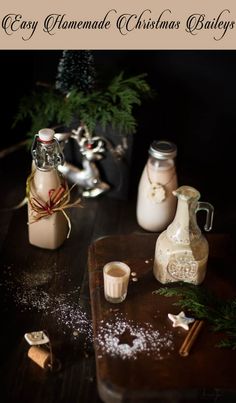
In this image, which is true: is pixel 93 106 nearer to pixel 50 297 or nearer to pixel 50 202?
pixel 50 202

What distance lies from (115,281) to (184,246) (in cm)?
16

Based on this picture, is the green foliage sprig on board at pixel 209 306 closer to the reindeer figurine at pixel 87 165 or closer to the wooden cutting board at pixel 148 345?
the wooden cutting board at pixel 148 345

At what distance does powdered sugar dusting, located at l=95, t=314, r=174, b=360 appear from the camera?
1138 millimetres

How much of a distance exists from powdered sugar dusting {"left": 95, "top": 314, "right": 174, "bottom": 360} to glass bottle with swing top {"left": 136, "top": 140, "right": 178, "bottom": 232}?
369 millimetres

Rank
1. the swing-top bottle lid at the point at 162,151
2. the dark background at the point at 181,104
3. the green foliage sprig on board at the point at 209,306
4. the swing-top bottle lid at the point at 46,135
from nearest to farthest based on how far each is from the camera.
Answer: the green foliage sprig on board at the point at 209,306, the swing-top bottle lid at the point at 46,135, the swing-top bottle lid at the point at 162,151, the dark background at the point at 181,104

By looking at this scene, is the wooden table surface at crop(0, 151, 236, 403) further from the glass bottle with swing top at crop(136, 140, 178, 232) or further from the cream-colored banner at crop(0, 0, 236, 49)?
the cream-colored banner at crop(0, 0, 236, 49)

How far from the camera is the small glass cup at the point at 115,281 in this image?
1229 mm

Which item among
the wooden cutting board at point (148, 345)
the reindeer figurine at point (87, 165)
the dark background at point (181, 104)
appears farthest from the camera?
the dark background at point (181, 104)

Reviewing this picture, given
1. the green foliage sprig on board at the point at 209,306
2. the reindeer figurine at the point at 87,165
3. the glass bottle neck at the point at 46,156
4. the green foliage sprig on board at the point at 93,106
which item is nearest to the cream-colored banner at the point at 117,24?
the green foliage sprig on board at the point at 93,106

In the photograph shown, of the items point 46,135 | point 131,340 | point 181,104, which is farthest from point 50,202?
point 181,104

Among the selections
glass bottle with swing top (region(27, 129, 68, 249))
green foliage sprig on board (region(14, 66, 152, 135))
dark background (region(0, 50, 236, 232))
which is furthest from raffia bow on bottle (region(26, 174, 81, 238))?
dark background (region(0, 50, 236, 232))

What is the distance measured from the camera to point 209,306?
1238 millimetres

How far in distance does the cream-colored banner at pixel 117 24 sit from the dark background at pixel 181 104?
0.13 m

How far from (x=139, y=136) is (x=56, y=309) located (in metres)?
0.74
